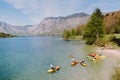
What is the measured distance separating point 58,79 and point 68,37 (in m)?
145

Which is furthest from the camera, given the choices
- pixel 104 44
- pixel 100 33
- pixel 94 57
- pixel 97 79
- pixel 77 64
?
pixel 100 33

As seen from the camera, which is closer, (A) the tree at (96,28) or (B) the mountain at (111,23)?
(A) the tree at (96,28)

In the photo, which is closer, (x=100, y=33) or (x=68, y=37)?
(x=100, y=33)

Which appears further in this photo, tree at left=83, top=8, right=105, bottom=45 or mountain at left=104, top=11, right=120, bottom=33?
mountain at left=104, top=11, right=120, bottom=33

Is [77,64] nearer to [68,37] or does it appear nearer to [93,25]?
[93,25]

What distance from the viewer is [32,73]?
3341cm

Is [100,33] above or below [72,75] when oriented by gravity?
above

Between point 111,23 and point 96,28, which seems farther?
point 111,23

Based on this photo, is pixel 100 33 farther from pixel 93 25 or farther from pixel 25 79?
pixel 25 79

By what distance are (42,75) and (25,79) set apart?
355cm

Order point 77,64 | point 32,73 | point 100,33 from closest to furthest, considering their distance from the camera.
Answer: point 32,73
point 77,64
point 100,33

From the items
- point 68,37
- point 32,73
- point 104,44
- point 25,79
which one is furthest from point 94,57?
point 68,37

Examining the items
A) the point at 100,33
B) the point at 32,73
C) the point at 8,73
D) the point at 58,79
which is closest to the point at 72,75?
the point at 58,79

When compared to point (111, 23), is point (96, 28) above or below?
below
